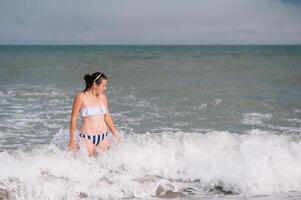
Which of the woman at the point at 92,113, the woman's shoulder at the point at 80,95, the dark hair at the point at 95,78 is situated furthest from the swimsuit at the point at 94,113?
the dark hair at the point at 95,78

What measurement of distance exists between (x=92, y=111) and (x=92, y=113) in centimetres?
3

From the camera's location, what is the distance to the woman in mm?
6379

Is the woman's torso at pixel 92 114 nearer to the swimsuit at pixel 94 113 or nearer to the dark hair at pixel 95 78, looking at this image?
the swimsuit at pixel 94 113

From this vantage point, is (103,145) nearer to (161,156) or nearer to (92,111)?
(92,111)

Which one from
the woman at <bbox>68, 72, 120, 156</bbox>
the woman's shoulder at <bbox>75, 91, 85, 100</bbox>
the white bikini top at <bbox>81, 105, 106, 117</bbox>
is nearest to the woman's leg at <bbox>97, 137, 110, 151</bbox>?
the woman at <bbox>68, 72, 120, 156</bbox>

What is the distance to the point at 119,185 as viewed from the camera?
660cm

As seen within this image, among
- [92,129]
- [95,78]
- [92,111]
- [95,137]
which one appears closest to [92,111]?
[92,111]

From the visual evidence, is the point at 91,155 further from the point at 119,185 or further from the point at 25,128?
the point at 25,128

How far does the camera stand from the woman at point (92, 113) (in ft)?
20.9

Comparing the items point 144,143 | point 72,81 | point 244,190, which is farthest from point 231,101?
point 72,81

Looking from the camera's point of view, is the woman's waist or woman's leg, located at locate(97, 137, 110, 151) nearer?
the woman's waist

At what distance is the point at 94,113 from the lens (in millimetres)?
6523

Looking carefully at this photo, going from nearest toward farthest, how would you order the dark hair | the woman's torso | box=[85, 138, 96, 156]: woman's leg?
the dark hair < the woman's torso < box=[85, 138, 96, 156]: woman's leg

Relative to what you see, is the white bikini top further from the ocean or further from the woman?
the ocean
